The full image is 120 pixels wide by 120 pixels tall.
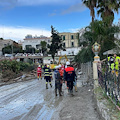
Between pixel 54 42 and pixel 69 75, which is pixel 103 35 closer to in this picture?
pixel 69 75

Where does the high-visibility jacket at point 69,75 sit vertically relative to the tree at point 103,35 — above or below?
below

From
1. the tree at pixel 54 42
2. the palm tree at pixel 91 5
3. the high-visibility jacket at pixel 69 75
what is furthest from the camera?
the tree at pixel 54 42

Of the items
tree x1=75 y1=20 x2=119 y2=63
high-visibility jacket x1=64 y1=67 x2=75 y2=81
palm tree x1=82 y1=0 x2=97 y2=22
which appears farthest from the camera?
palm tree x1=82 y1=0 x2=97 y2=22

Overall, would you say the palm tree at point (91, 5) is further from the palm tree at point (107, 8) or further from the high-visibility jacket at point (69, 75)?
the high-visibility jacket at point (69, 75)

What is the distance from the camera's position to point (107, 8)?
18453mm

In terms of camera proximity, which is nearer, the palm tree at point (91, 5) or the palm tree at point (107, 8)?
the palm tree at point (107, 8)

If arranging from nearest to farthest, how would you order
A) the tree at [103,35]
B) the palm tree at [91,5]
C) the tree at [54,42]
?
the tree at [103,35]
the palm tree at [91,5]
the tree at [54,42]

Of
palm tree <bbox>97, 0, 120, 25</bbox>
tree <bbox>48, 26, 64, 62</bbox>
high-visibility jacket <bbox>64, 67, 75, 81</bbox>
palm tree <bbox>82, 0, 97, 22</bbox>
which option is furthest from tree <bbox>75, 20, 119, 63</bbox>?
tree <bbox>48, 26, 64, 62</bbox>

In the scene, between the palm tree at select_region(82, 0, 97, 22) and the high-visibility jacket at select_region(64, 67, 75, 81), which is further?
the palm tree at select_region(82, 0, 97, 22)

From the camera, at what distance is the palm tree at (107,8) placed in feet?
53.7

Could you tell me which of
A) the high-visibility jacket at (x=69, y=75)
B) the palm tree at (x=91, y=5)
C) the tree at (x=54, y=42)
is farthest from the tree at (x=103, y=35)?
the tree at (x=54, y=42)

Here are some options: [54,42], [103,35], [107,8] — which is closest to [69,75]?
[103,35]

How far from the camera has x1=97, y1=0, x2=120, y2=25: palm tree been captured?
16.4 metres

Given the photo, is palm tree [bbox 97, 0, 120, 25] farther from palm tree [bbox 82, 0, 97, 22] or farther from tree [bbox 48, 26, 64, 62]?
tree [bbox 48, 26, 64, 62]
